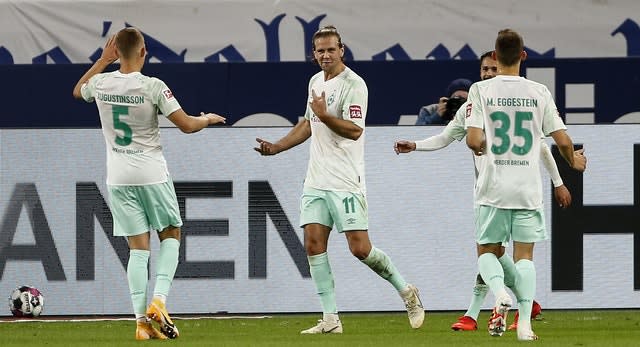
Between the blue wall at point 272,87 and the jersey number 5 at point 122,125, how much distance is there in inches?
197

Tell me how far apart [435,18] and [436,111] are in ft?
12.4

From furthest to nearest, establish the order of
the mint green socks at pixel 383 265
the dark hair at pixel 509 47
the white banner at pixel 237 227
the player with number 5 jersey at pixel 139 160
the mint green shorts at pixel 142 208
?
the white banner at pixel 237 227 → the mint green socks at pixel 383 265 → the mint green shorts at pixel 142 208 → the player with number 5 jersey at pixel 139 160 → the dark hair at pixel 509 47

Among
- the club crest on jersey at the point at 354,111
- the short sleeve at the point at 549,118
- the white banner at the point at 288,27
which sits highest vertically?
the white banner at the point at 288,27

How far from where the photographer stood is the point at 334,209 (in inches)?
427

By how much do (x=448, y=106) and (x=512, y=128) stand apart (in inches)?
150

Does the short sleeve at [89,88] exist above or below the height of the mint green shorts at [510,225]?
above

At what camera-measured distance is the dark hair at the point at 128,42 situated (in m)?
10.1

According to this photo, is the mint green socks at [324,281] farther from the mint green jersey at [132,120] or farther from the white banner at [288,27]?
the white banner at [288,27]

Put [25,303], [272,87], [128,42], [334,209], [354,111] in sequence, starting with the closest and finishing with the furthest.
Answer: [128,42] < [354,111] < [334,209] < [25,303] < [272,87]

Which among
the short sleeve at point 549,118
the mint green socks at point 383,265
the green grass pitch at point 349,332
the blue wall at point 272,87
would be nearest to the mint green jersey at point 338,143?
the mint green socks at point 383,265

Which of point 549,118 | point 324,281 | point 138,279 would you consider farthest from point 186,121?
point 549,118

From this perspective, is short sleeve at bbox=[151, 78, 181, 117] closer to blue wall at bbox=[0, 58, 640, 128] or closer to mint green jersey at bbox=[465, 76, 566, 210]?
mint green jersey at bbox=[465, 76, 566, 210]

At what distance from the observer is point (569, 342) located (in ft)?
31.6

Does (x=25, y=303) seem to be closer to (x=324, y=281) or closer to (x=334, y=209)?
(x=324, y=281)
